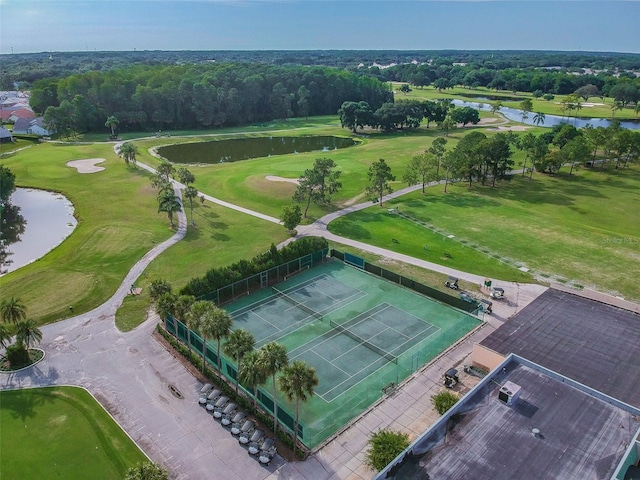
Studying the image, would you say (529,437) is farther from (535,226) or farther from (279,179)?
(279,179)

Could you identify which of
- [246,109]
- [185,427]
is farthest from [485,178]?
[246,109]

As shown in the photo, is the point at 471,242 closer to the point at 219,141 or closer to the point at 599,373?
the point at 599,373

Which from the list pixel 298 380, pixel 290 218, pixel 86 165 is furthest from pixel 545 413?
pixel 86 165

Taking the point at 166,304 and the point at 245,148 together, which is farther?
the point at 245,148

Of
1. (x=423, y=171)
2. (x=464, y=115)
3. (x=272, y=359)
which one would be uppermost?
(x=464, y=115)

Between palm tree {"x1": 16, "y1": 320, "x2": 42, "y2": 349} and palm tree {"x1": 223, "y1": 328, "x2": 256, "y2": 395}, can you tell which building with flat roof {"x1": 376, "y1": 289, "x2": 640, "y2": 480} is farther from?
palm tree {"x1": 16, "y1": 320, "x2": 42, "y2": 349}

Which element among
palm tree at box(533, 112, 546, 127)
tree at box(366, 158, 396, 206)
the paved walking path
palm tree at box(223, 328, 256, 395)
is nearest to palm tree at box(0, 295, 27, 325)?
the paved walking path

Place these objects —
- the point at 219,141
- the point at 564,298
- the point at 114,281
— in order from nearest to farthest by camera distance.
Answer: the point at 564,298 → the point at 114,281 → the point at 219,141
